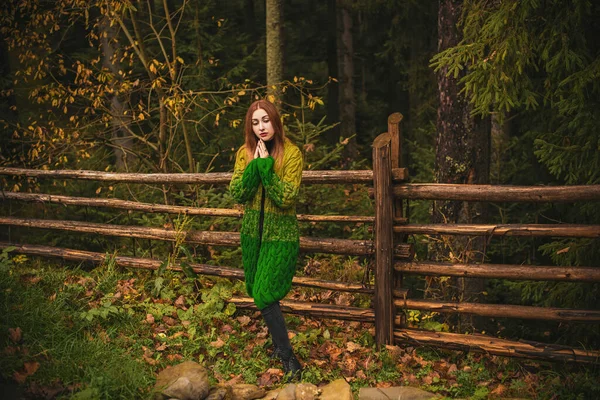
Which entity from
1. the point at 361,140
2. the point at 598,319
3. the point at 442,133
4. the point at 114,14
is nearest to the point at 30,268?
the point at 114,14

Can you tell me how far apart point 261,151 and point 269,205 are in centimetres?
48

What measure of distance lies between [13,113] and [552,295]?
978 centimetres

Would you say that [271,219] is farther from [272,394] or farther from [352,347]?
[352,347]

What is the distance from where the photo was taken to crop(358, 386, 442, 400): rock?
502cm

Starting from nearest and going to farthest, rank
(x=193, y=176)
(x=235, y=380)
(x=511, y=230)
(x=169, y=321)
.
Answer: (x=235, y=380)
(x=511, y=230)
(x=169, y=321)
(x=193, y=176)

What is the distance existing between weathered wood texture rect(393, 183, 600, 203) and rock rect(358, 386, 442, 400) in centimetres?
185

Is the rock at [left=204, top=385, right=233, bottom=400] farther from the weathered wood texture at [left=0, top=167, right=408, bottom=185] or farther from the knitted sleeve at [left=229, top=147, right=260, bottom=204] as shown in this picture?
the weathered wood texture at [left=0, top=167, right=408, bottom=185]

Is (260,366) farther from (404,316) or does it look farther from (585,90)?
(585,90)

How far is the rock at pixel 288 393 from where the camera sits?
484cm

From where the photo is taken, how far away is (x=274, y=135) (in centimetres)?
520

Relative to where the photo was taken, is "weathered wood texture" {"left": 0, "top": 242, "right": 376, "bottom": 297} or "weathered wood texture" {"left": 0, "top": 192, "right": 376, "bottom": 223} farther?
"weathered wood texture" {"left": 0, "top": 192, "right": 376, "bottom": 223}

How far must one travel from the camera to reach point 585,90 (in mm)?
6496

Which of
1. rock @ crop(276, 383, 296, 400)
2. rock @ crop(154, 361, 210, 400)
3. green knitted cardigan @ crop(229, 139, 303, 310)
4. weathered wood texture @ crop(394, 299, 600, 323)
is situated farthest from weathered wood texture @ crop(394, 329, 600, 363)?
rock @ crop(154, 361, 210, 400)

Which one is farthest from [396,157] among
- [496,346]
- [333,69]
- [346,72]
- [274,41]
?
[333,69]
